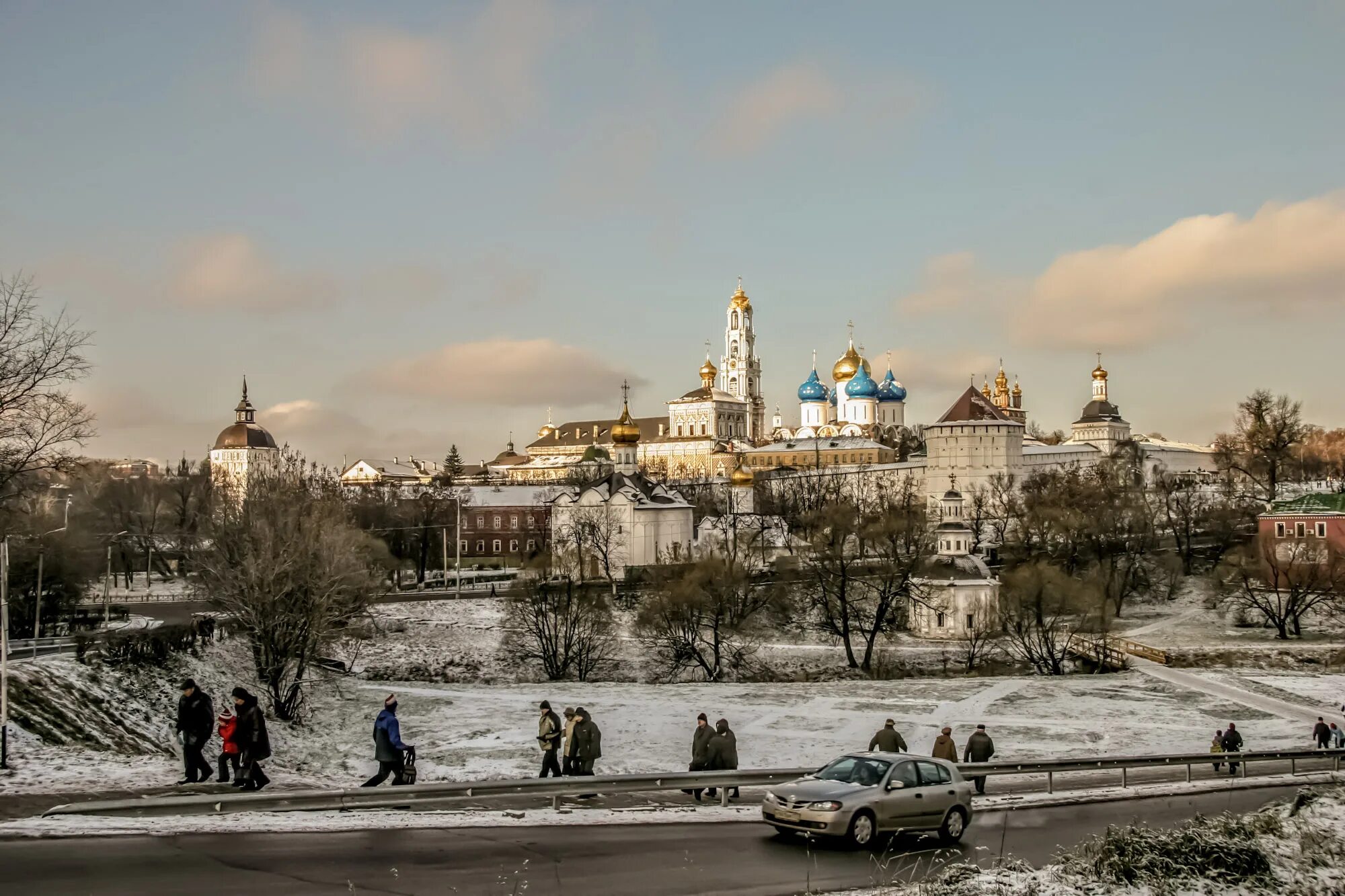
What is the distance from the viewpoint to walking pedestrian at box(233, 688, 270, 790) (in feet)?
50.3

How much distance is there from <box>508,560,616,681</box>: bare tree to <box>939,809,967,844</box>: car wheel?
32608 millimetres

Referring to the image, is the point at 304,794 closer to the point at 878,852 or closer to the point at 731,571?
the point at 878,852

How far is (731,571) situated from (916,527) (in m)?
13.4

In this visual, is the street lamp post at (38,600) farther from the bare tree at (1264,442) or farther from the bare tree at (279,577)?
the bare tree at (1264,442)

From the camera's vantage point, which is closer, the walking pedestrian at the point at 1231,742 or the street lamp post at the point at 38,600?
the walking pedestrian at the point at 1231,742

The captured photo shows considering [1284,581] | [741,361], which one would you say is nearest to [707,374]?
[741,361]

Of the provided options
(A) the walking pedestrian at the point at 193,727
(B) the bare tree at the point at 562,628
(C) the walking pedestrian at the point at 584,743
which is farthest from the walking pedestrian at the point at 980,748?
(B) the bare tree at the point at 562,628

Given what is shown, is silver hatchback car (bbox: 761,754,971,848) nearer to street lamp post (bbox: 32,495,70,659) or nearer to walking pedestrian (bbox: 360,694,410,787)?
walking pedestrian (bbox: 360,694,410,787)

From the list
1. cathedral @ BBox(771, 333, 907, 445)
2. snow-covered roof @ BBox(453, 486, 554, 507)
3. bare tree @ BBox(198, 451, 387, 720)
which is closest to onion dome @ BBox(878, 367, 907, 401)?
cathedral @ BBox(771, 333, 907, 445)

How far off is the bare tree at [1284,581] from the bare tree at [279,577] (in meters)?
38.9

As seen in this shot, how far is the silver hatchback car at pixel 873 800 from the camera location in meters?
12.9

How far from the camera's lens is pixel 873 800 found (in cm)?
1310

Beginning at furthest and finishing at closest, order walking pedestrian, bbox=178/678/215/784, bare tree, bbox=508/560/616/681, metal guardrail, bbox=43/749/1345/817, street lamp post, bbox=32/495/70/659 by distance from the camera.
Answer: bare tree, bbox=508/560/616/681 → street lamp post, bbox=32/495/70/659 → walking pedestrian, bbox=178/678/215/784 → metal guardrail, bbox=43/749/1345/817

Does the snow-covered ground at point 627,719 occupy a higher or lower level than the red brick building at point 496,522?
lower
